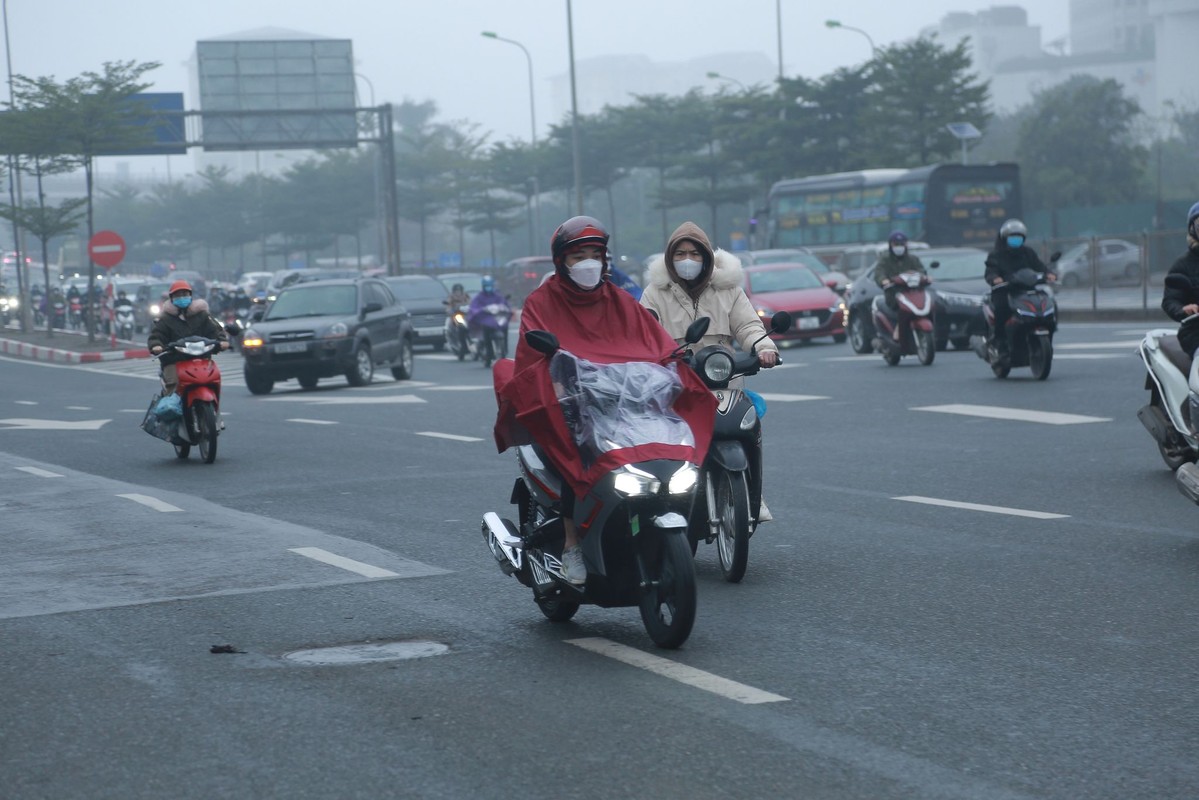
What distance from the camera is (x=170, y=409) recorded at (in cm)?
1547

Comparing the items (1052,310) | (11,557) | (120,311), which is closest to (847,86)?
(120,311)

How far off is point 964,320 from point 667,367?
66.7 feet

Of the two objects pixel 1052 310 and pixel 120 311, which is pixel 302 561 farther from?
pixel 120 311

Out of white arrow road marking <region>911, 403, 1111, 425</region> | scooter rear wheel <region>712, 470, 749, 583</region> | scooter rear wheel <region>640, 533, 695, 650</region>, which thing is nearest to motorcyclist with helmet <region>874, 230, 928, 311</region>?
white arrow road marking <region>911, 403, 1111, 425</region>

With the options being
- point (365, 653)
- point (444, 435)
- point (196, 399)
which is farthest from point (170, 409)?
point (365, 653)

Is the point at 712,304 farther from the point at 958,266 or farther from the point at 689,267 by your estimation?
the point at 958,266

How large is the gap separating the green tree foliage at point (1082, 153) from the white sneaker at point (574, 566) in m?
68.3

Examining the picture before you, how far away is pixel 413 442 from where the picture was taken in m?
16.3

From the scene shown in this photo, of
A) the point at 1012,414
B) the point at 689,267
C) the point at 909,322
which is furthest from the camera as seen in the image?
the point at 909,322

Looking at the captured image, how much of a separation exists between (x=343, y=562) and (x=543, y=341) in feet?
10.0

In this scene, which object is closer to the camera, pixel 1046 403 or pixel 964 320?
pixel 1046 403

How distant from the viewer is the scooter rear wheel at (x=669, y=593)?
6078 mm

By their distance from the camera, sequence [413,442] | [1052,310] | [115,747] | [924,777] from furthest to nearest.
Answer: [1052,310]
[413,442]
[115,747]
[924,777]

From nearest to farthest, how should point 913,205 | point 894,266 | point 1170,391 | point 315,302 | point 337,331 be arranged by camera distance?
point 1170,391 < point 894,266 < point 337,331 < point 315,302 < point 913,205
